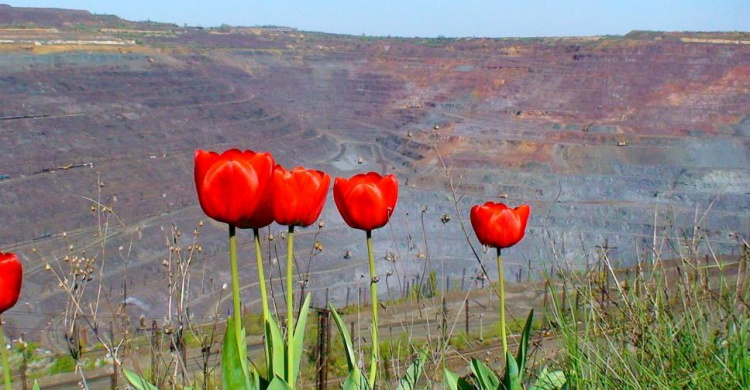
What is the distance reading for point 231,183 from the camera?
7.16 ft

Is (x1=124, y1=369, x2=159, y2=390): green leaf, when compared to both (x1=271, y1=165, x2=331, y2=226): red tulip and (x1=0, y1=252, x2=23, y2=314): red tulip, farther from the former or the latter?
(x1=271, y1=165, x2=331, y2=226): red tulip

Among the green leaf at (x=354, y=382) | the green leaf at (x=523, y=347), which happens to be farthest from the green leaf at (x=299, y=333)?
the green leaf at (x=523, y=347)

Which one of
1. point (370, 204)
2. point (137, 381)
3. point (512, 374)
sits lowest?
point (512, 374)

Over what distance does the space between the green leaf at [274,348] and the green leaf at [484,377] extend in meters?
0.56

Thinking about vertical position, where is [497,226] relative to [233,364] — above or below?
above

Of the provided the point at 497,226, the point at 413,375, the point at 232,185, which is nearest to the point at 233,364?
the point at 232,185

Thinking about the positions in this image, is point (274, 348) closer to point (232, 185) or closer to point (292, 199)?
point (292, 199)

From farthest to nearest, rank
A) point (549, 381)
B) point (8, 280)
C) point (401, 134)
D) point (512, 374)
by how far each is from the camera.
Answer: point (401, 134) → point (549, 381) → point (512, 374) → point (8, 280)

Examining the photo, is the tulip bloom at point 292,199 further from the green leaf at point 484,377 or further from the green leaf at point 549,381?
the green leaf at point 549,381

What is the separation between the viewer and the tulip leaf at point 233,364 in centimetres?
218

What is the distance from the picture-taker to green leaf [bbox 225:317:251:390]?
7.15ft

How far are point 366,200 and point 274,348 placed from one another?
480mm

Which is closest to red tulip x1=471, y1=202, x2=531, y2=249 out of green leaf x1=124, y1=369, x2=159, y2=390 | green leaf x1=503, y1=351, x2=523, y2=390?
green leaf x1=503, y1=351, x2=523, y2=390

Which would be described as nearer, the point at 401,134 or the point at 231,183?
the point at 231,183
